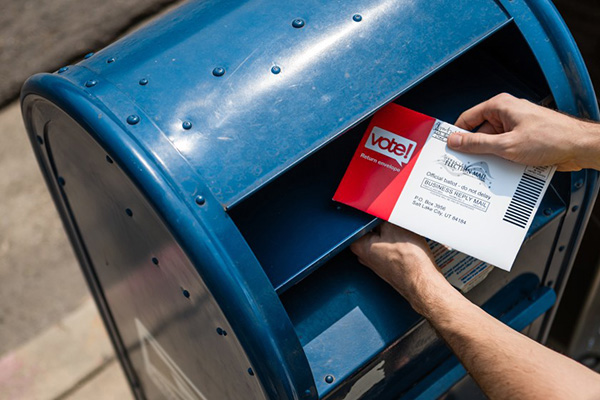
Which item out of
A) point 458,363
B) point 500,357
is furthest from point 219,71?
point 458,363

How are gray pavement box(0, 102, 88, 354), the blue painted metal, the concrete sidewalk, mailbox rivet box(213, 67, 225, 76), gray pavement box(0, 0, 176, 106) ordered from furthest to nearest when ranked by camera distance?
gray pavement box(0, 0, 176, 106)
gray pavement box(0, 102, 88, 354)
the concrete sidewalk
the blue painted metal
mailbox rivet box(213, 67, 225, 76)

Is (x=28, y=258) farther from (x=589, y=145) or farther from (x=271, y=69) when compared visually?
(x=589, y=145)

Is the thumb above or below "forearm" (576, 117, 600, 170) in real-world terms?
above

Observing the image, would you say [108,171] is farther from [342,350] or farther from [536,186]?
[536,186]

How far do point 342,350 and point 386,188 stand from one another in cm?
39

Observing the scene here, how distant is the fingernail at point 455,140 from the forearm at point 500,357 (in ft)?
1.08

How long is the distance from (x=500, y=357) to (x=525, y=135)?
511mm

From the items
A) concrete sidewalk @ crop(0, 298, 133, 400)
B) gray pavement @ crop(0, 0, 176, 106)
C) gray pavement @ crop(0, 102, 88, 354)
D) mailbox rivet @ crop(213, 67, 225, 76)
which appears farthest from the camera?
gray pavement @ crop(0, 0, 176, 106)

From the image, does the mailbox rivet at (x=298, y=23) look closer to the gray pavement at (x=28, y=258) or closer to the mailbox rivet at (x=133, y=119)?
the mailbox rivet at (x=133, y=119)

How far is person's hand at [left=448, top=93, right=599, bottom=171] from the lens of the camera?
161cm

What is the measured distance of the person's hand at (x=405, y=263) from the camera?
5.22ft

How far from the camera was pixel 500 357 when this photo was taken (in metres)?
1.48

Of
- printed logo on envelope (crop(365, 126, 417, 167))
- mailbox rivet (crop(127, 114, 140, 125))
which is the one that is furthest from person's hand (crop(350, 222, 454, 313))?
mailbox rivet (crop(127, 114, 140, 125))

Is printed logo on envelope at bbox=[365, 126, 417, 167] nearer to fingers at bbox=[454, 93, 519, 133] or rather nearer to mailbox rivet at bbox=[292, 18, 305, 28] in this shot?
fingers at bbox=[454, 93, 519, 133]
